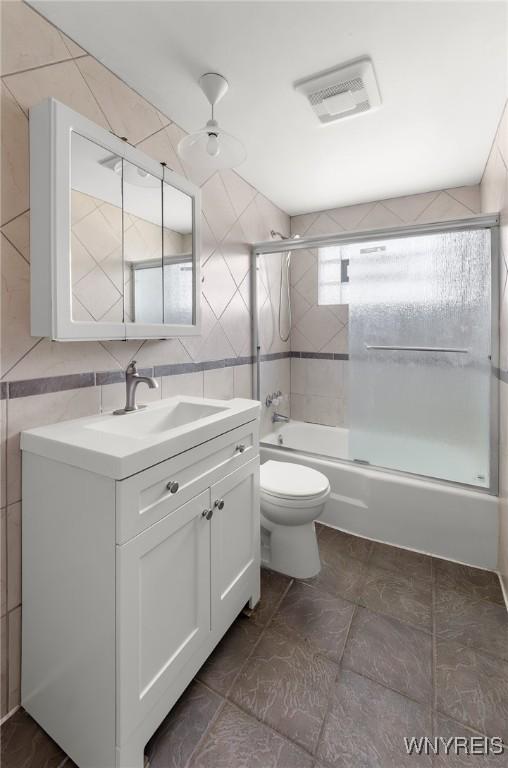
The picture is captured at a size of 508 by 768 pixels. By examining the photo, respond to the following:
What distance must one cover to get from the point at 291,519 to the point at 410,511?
0.77 meters

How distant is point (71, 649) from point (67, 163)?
4.83 ft

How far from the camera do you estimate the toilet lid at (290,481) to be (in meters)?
1.76

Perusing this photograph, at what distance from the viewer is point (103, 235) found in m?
1.33

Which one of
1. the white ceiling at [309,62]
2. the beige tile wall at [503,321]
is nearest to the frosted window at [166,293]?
the white ceiling at [309,62]

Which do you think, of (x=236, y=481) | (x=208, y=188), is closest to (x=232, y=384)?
(x=236, y=481)

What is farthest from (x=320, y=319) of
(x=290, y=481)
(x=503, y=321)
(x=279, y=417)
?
(x=290, y=481)

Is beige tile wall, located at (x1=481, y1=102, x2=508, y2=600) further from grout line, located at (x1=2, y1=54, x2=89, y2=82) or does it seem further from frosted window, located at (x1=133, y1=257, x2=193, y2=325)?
grout line, located at (x1=2, y1=54, x2=89, y2=82)

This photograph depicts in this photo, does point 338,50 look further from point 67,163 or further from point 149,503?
point 149,503

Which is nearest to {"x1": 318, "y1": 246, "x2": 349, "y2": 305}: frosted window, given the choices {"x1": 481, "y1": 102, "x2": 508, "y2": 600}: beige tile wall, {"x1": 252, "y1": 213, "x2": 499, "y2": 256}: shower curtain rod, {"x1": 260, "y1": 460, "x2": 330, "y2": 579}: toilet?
{"x1": 252, "y1": 213, "x2": 499, "y2": 256}: shower curtain rod

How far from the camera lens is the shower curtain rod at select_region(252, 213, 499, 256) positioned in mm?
1871

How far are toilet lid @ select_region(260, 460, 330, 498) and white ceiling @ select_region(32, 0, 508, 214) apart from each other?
1789 mm

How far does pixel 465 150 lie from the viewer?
6.89 ft

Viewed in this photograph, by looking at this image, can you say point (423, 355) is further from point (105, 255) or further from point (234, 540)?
point (105, 255)

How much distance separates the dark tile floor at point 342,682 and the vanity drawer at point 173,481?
2.31ft
